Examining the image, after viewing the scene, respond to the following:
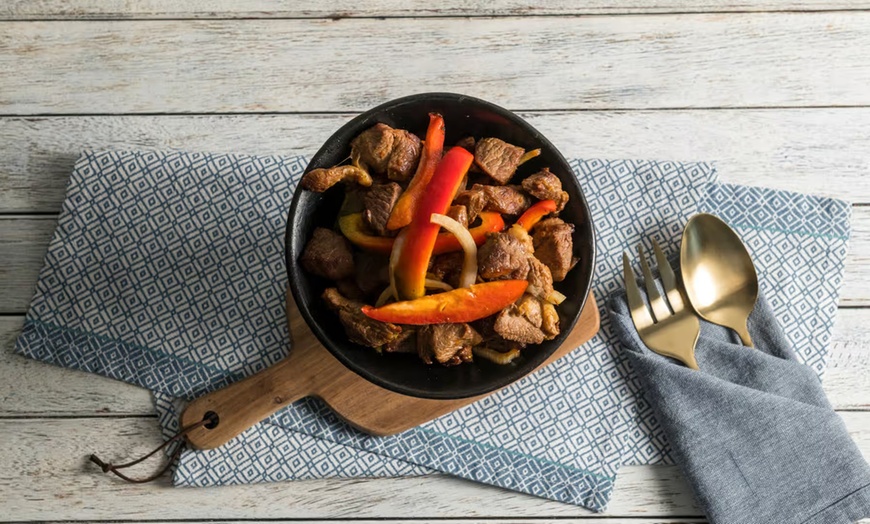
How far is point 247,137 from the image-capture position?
222cm

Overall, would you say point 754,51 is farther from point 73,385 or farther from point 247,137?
point 73,385

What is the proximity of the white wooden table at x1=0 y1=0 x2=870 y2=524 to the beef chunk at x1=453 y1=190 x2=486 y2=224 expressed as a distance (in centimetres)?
69

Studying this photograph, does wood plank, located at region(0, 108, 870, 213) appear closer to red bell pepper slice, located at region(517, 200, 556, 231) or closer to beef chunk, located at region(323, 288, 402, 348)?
red bell pepper slice, located at region(517, 200, 556, 231)

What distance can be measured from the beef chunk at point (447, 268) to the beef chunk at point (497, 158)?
196 mm

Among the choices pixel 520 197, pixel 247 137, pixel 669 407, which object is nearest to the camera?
pixel 520 197

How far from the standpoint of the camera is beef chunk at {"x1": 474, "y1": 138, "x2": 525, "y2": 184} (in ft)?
5.45

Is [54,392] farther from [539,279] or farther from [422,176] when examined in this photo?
[539,279]

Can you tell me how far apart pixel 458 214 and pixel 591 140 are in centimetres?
82

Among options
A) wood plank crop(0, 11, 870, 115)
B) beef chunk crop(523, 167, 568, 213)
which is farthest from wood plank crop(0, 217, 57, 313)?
beef chunk crop(523, 167, 568, 213)

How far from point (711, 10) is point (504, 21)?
0.62m

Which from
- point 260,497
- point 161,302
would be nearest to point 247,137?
point 161,302

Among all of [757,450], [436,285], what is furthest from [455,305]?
[757,450]

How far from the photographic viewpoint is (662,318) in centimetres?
207

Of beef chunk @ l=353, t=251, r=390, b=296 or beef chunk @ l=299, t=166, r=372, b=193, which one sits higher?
beef chunk @ l=299, t=166, r=372, b=193
